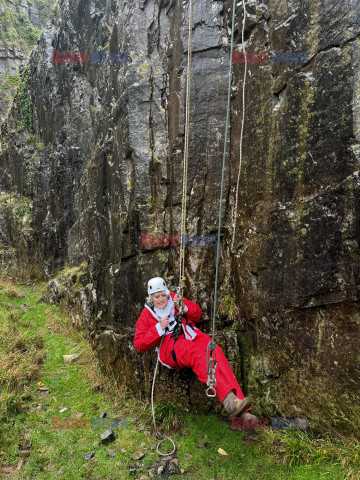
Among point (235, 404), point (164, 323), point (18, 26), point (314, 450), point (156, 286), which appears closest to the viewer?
point (235, 404)

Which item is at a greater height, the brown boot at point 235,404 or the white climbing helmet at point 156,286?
the white climbing helmet at point 156,286

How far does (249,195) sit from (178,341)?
2413mm

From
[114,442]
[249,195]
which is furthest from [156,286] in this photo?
[114,442]

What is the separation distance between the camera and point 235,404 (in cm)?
365

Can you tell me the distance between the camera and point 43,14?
24578 mm

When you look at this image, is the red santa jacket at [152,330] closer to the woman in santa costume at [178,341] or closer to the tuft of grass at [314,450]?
the woman in santa costume at [178,341]

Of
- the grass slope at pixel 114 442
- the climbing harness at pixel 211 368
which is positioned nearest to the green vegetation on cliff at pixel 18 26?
the grass slope at pixel 114 442

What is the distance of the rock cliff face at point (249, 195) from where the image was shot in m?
3.90

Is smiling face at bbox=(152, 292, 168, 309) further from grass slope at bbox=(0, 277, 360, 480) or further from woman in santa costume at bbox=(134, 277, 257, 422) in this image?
grass slope at bbox=(0, 277, 360, 480)

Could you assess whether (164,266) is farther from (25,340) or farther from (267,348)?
(25,340)

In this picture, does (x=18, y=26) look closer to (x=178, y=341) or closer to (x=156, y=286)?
(x=156, y=286)

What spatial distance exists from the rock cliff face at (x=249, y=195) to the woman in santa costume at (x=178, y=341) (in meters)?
0.61

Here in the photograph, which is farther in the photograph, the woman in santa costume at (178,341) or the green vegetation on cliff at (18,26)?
the green vegetation on cliff at (18,26)

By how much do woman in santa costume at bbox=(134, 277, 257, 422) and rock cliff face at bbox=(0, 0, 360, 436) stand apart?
2.00 feet
